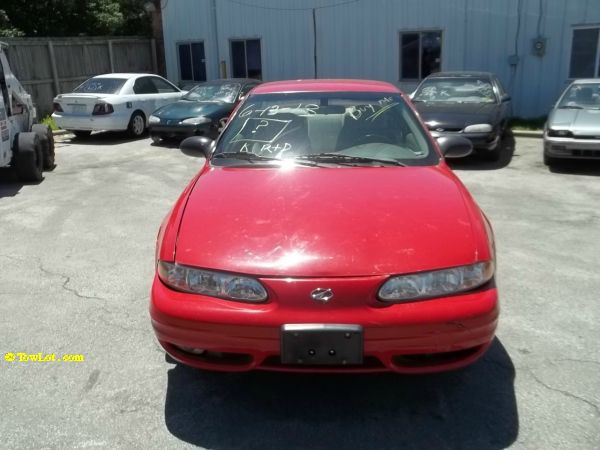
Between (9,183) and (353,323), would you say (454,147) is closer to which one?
(353,323)

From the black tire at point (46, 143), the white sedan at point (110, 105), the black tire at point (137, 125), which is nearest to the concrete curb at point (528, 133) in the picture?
the white sedan at point (110, 105)

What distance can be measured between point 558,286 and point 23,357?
379 centimetres

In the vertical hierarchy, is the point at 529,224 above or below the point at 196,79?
below

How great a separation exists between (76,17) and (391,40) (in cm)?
1351

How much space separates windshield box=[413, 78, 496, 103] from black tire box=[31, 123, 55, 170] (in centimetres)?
644

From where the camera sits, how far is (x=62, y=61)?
17.0m

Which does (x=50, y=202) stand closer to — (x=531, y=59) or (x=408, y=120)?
(x=408, y=120)

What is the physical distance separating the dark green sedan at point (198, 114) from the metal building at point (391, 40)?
4437mm

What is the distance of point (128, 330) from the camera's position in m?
3.74

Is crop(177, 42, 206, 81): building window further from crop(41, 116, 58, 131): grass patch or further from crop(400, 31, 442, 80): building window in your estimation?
crop(400, 31, 442, 80): building window

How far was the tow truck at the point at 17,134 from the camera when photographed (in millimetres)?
7711

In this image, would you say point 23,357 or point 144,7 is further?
point 144,7

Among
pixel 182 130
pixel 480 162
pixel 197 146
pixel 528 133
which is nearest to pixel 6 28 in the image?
pixel 182 130

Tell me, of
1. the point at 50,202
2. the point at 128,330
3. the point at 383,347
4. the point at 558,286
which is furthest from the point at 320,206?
the point at 50,202
